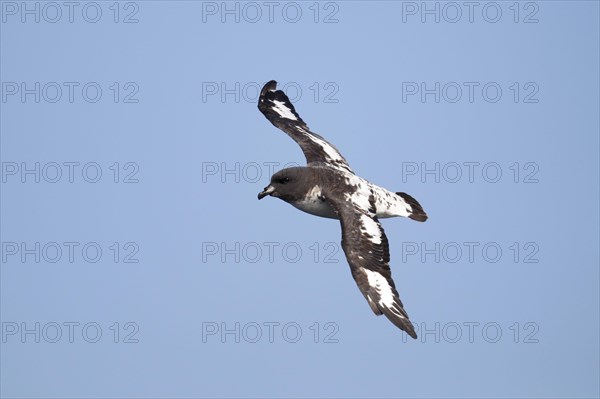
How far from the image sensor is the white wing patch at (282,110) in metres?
26.0

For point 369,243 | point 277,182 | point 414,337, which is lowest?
point 414,337

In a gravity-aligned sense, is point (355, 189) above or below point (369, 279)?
above

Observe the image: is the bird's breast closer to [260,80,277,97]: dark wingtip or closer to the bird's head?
the bird's head

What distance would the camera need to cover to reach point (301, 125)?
25594 millimetres

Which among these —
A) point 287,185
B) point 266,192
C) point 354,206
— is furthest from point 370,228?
point 266,192

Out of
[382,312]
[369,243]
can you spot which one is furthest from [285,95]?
[382,312]

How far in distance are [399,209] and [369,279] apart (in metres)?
3.41

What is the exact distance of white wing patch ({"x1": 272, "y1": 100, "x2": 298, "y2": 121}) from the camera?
25995 mm

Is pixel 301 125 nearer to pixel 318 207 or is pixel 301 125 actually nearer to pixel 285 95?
pixel 285 95

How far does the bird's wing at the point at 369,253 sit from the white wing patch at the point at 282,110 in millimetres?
5196

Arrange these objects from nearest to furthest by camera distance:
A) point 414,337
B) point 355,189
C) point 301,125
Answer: point 414,337
point 355,189
point 301,125

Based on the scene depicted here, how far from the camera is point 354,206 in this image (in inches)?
816

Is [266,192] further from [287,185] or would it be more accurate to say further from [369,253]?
[369,253]

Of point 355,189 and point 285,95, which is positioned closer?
point 355,189
